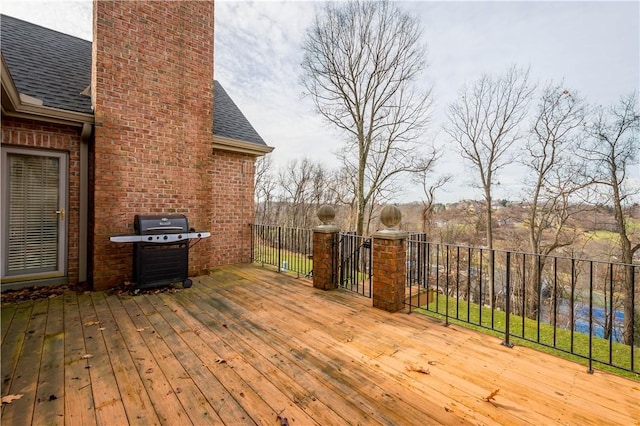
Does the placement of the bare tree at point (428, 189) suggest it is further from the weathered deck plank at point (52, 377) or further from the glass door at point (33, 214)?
the weathered deck plank at point (52, 377)

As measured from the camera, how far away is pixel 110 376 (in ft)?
6.44

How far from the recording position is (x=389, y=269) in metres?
3.33

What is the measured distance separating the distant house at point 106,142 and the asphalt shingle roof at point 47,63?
0.03m

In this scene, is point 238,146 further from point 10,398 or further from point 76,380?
point 10,398

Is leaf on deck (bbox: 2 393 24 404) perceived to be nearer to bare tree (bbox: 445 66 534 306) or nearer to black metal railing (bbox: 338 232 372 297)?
black metal railing (bbox: 338 232 372 297)

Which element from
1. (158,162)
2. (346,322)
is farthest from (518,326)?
(158,162)

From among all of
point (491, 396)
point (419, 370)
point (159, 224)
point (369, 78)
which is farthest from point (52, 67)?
point (369, 78)

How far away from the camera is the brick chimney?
4043 millimetres

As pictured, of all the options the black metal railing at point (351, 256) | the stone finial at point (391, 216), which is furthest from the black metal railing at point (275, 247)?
the stone finial at point (391, 216)

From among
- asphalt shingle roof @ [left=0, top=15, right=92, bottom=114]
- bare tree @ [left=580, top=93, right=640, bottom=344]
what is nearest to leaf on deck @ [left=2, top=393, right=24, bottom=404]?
asphalt shingle roof @ [left=0, top=15, right=92, bottom=114]

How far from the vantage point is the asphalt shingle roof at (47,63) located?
4176mm

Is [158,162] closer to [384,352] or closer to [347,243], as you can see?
[347,243]

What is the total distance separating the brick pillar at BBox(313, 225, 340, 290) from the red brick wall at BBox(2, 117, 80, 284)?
Answer: 3.75 meters

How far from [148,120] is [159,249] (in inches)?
82.6
